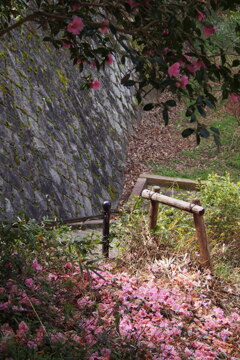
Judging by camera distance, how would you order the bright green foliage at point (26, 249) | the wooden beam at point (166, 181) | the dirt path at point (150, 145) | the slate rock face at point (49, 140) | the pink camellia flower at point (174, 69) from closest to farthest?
the pink camellia flower at point (174, 69)
the bright green foliage at point (26, 249)
the slate rock face at point (49, 140)
the wooden beam at point (166, 181)
the dirt path at point (150, 145)

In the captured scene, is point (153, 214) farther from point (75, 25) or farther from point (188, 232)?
point (75, 25)

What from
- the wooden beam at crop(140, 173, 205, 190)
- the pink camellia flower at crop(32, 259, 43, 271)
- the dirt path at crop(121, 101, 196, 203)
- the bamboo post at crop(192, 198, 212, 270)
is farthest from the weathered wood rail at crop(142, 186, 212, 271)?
the wooden beam at crop(140, 173, 205, 190)

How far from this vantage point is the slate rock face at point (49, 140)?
6.85 metres

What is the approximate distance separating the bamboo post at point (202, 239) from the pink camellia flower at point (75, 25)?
273 centimetres

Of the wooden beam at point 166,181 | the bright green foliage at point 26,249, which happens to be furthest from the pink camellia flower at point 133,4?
the wooden beam at point 166,181

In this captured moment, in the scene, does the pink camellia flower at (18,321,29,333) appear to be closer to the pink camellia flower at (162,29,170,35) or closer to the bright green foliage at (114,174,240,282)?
the pink camellia flower at (162,29,170,35)

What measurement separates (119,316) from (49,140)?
4859mm

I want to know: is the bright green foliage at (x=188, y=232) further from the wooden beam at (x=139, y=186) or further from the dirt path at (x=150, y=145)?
the dirt path at (x=150, y=145)

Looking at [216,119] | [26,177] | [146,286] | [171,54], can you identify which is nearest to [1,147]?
[26,177]

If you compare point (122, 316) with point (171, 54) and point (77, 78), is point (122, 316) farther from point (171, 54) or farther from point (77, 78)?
point (77, 78)

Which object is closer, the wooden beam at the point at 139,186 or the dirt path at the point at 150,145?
the wooden beam at the point at 139,186

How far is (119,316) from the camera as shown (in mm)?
3188

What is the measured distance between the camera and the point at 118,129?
11.1 meters

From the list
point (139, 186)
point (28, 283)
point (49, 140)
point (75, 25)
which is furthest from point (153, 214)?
point (139, 186)
